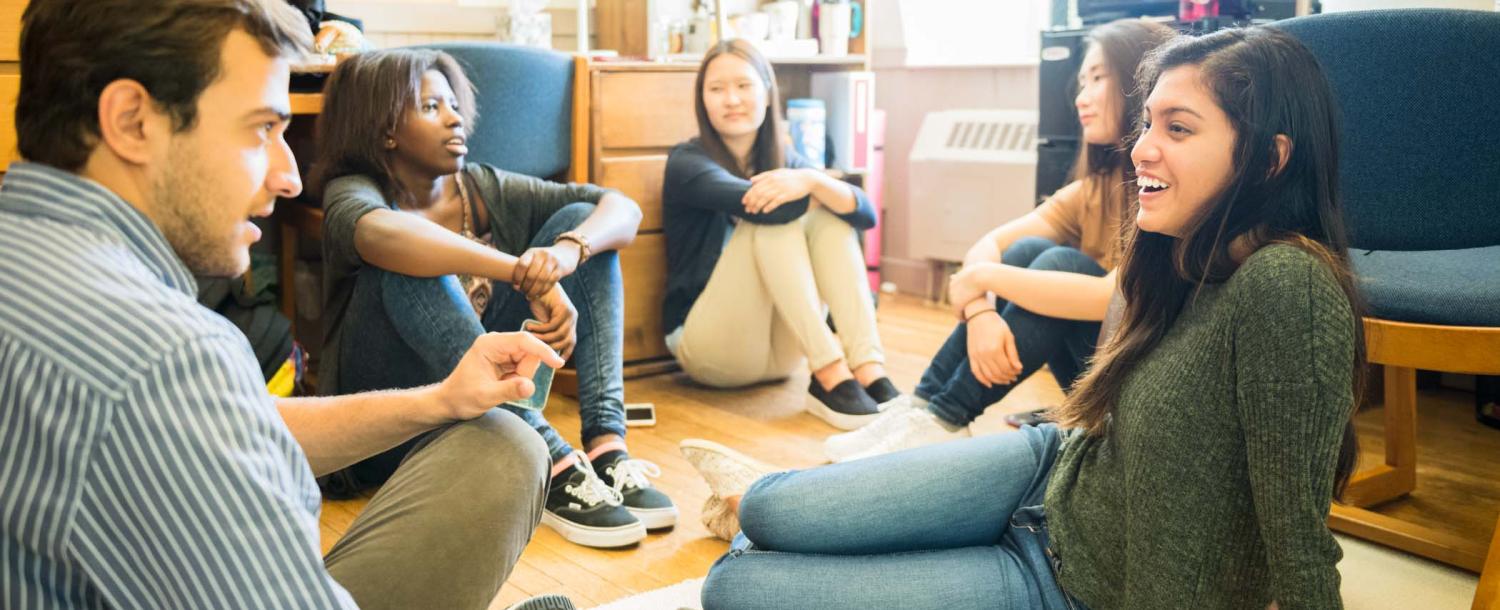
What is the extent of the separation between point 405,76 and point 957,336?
1.07 meters

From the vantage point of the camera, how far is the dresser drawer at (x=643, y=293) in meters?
3.09

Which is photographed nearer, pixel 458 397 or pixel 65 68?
pixel 65 68

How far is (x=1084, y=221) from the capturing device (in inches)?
90.9

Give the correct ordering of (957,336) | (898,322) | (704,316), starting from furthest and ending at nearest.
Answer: (898,322) < (704,316) < (957,336)

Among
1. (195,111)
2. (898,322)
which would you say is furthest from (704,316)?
(195,111)

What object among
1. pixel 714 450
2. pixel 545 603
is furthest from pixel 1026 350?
pixel 545 603

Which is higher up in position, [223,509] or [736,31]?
[736,31]

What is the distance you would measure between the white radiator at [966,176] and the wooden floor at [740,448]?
1.81 ft

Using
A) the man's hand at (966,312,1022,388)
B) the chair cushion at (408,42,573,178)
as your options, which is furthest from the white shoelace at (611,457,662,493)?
the chair cushion at (408,42,573,178)

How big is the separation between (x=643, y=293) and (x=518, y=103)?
595 millimetres

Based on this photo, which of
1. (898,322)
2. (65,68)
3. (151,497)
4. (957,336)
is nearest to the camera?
(151,497)

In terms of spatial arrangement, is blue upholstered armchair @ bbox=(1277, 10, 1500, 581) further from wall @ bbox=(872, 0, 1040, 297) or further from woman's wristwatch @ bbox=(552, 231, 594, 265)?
wall @ bbox=(872, 0, 1040, 297)

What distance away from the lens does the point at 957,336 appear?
2.24 meters

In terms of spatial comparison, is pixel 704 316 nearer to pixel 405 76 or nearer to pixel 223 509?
pixel 405 76
